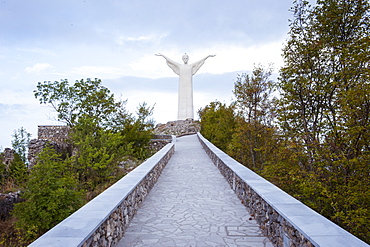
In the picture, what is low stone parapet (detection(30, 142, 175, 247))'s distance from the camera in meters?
2.76

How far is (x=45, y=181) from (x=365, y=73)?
25.3 ft

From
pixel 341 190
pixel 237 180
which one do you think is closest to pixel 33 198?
pixel 237 180

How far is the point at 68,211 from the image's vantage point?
682 cm

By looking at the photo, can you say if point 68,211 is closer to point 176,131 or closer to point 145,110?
point 145,110

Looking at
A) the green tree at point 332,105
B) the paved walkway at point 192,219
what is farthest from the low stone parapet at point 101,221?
the green tree at point 332,105

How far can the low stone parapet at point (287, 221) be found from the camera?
2684 millimetres

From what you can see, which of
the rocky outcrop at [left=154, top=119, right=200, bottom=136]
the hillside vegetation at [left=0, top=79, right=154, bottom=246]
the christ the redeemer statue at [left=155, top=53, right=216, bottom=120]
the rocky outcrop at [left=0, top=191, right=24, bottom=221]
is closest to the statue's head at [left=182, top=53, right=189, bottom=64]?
the christ the redeemer statue at [left=155, top=53, right=216, bottom=120]

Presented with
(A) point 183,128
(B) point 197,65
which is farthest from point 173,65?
(A) point 183,128

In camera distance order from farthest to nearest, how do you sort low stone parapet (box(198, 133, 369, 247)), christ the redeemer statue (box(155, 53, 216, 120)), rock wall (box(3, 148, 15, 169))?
1. christ the redeemer statue (box(155, 53, 216, 120))
2. rock wall (box(3, 148, 15, 169))
3. low stone parapet (box(198, 133, 369, 247))

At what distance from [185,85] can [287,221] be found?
1359 inches

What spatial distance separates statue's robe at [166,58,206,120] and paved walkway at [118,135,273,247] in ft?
97.1

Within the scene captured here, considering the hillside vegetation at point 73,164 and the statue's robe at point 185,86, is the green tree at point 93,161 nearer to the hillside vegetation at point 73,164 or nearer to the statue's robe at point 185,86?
the hillside vegetation at point 73,164

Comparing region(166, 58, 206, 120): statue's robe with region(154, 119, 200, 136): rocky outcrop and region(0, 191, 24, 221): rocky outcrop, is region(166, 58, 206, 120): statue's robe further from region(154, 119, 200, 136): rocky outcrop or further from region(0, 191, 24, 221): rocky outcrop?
region(0, 191, 24, 221): rocky outcrop

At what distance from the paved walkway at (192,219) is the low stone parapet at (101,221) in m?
0.24
